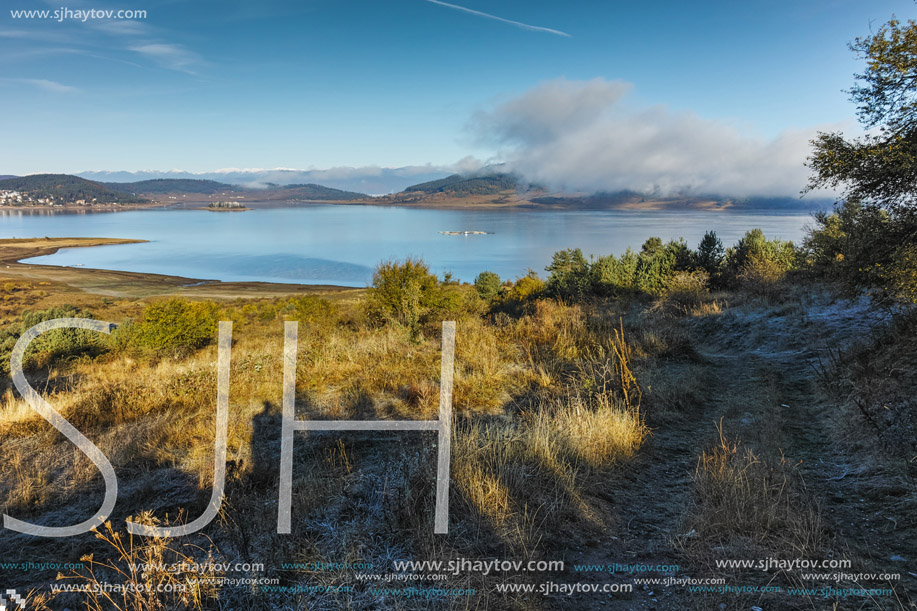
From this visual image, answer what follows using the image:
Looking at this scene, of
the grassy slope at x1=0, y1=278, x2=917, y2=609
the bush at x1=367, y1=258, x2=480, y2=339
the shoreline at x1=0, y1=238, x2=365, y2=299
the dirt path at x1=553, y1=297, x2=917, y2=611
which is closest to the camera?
the dirt path at x1=553, y1=297, x2=917, y2=611

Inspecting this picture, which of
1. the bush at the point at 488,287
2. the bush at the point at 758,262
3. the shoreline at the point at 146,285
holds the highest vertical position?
the bush at the point at 758,262

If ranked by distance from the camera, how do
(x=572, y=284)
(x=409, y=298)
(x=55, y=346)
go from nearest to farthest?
(x=409, y=298) < (x=55, y=346) < (x=572, y=284)

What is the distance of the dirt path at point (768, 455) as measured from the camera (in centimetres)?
255

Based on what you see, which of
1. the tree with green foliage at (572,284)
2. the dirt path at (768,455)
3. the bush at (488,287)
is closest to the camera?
the dirt path at (768,455)

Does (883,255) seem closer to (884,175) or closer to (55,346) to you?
(884,175)

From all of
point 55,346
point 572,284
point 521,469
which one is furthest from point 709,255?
point 55,346

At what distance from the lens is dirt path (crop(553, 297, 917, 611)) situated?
2555mm

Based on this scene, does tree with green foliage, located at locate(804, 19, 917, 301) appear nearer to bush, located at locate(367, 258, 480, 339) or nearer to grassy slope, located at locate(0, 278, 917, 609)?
grassy slope, located at locate(0, 278, 917, 609)

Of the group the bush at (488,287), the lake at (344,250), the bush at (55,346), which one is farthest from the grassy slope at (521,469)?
the lake at (344,250)

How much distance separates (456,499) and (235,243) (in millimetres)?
130409

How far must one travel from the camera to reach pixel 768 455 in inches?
168

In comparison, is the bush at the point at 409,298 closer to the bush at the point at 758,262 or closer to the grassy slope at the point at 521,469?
the grassy slope at the point at 521,469

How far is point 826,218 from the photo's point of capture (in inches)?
711

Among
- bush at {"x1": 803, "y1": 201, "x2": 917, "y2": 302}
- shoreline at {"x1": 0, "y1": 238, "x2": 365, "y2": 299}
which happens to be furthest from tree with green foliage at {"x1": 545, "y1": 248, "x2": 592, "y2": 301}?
shoreline at {"x1": 0, "y1": 238, "x2": 365, "y2": 299}
